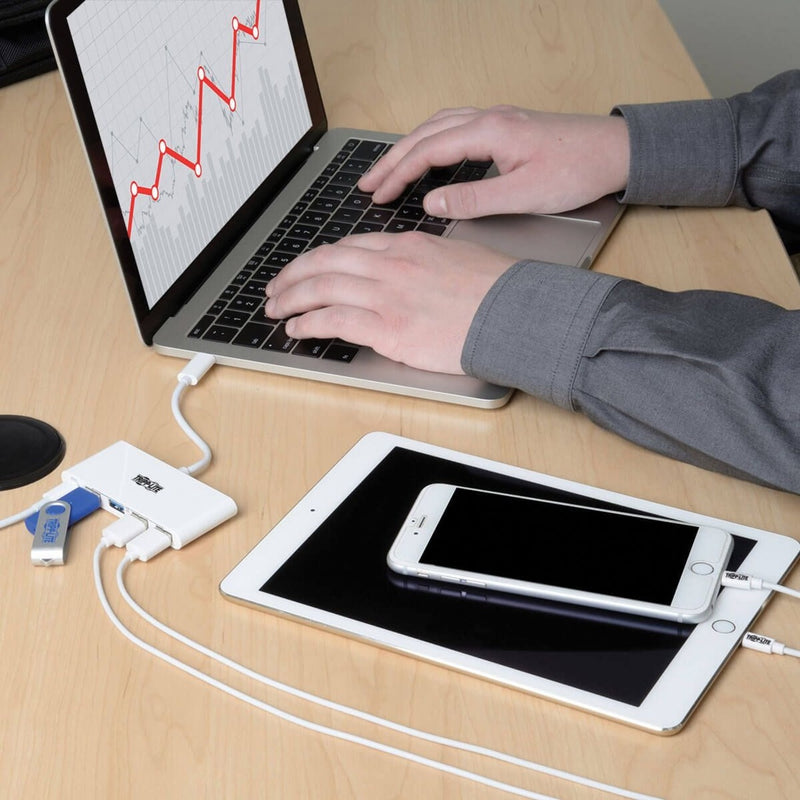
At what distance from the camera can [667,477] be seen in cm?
73

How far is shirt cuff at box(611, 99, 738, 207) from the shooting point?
994mm

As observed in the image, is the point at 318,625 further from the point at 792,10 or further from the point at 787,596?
the point at 792,10

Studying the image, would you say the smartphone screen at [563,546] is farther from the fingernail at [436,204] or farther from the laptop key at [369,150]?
the laptop key at [369,150]

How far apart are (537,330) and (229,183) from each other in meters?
0.34

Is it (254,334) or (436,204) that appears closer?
(254,334)

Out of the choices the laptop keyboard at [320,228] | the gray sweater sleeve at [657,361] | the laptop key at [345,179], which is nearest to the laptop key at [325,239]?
the laptop keyboard at [320,228]

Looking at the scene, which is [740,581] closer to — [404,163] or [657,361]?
[657,361]

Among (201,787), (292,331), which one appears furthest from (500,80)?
(201,787)

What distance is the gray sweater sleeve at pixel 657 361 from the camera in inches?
28.2

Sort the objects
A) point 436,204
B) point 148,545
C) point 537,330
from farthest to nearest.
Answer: point 436,204, point 537,330, point 148,545

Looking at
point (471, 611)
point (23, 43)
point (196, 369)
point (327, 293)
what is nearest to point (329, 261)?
point (327, 293)

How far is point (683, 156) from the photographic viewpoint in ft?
3.28

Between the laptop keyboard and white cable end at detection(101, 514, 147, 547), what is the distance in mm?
209

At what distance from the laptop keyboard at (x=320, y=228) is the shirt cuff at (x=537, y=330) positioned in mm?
112
